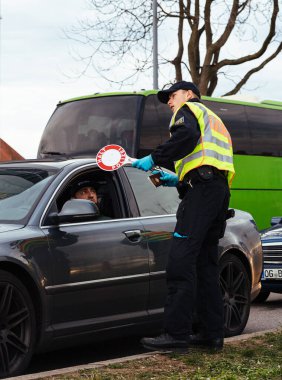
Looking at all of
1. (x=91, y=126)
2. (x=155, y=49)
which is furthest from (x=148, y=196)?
(x=155, y=49)

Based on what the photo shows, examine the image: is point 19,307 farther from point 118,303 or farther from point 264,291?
point 264,291

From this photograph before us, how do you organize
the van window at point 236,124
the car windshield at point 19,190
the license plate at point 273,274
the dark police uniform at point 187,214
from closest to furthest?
the dark police uniform at point 187,214, the car windshield at point 19,190, the license plate at point 273,274, the van window at point 236,124

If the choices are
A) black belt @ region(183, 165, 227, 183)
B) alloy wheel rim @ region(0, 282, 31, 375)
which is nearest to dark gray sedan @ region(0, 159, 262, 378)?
alloy wheel rim @ region(0, 282, 31, 375)

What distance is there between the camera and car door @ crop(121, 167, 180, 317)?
6.94 metres

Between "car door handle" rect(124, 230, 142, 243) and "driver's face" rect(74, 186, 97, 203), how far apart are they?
454mm

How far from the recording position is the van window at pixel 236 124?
17812 millimetres

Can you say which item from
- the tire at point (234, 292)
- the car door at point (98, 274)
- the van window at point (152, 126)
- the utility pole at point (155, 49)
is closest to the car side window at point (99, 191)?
the car door at point (98, 274)

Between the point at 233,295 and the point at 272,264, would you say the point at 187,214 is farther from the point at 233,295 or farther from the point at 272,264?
the point at 272,264

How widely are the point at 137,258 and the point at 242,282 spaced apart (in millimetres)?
1382

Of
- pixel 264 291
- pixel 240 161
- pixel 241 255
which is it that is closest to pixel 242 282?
pixel 241 255

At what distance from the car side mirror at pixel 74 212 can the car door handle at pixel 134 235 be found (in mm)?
401

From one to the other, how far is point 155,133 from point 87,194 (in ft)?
27.5

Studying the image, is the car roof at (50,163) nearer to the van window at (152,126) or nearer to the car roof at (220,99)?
the van window at (152,126)

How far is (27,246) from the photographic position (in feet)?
19.7
